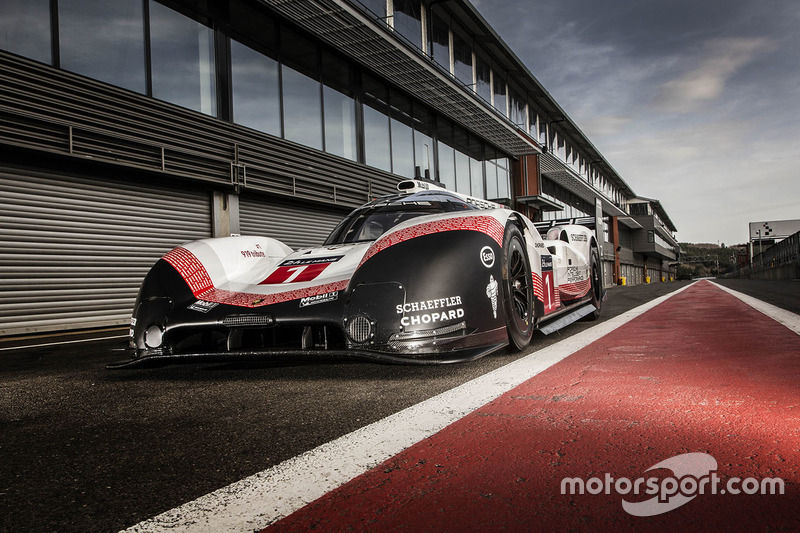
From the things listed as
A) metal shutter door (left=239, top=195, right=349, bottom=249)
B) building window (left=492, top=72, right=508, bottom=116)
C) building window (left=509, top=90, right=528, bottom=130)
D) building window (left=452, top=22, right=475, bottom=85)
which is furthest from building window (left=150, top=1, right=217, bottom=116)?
building window (left=509, top=90, right=528, bottom=130)

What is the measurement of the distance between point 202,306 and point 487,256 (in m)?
1.69

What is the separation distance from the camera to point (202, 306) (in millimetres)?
3102

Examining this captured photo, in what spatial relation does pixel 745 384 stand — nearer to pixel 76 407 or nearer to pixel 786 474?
pixel 786 474

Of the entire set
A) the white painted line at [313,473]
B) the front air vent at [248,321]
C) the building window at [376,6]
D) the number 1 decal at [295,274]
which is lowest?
the white painted line at [313,473]

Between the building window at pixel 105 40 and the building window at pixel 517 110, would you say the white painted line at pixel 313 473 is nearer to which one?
the building window at pixel 105 40

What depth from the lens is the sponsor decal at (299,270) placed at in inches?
128

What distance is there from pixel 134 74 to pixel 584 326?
319 inches

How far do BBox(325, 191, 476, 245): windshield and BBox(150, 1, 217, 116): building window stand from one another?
21.3 ft

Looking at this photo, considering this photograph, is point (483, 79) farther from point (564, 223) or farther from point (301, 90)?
point (564, 223)

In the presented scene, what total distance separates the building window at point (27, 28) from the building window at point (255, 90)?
3391mm

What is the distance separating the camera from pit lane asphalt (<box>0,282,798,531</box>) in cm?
139

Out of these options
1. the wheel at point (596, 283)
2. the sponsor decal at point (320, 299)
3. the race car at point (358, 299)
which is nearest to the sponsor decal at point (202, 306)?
the race car at point (358, 299)

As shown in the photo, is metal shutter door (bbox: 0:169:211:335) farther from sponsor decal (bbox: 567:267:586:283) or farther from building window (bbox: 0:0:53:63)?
sponsor decal (bbox: 567:267:586:283)

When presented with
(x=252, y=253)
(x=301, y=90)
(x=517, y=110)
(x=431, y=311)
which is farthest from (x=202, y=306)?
(x=517, y=110)
